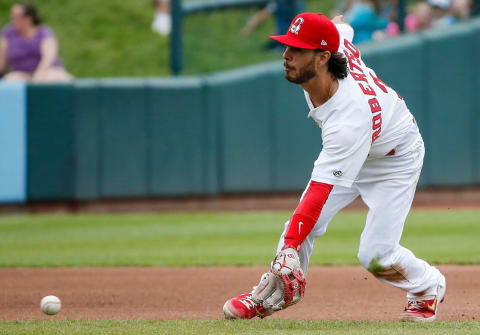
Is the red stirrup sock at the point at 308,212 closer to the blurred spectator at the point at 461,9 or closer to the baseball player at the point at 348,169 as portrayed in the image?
the baseball player at the point at 348,169

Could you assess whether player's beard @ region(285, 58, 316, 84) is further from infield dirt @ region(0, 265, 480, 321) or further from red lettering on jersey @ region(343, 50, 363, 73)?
infield dirt @ region(0, 265, 480, 321)

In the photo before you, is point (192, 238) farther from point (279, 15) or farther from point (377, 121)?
point (377, 121)

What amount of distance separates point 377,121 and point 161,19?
12.1m

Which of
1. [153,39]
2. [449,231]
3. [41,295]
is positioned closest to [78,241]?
[41,295]

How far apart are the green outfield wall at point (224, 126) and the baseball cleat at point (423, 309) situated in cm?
663

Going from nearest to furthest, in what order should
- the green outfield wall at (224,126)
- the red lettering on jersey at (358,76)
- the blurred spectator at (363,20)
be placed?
the red lettering on jersey at (358,76)
the green outfield wall at (224,126)
the blurred spectator at (363,20)

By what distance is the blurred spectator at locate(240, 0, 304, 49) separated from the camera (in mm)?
12711

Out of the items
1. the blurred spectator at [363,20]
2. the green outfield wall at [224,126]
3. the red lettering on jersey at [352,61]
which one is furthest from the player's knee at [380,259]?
the blurred spectator at [363,20]

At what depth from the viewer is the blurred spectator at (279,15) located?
1271cm

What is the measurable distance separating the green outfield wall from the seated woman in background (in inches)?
17.6

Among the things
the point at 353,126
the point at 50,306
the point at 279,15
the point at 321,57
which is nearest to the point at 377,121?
the point at 353,126

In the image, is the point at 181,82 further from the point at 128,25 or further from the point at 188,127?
the point at 128,25

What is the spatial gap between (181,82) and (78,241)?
3.11 m

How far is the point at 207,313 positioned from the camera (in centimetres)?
519
